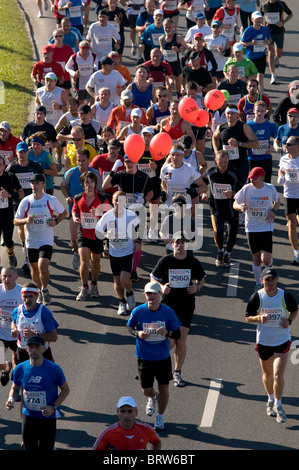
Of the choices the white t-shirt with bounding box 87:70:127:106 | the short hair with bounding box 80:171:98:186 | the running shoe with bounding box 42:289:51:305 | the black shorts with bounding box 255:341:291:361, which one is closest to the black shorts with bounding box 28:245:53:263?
the running shoe with bounding box 42:289:51:305

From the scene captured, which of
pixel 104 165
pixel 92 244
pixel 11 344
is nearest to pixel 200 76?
pixel 104 165

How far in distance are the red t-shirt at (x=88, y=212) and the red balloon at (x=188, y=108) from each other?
3349 millimetres

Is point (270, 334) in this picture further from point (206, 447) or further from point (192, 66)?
point (192, 66)

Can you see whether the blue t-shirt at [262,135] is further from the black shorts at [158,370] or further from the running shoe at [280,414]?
the black shorts at [158,370]

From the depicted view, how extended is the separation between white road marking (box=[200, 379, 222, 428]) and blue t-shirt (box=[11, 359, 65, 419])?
203 cm

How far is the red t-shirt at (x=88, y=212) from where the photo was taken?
46.8 feet

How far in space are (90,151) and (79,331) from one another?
3.85 meters

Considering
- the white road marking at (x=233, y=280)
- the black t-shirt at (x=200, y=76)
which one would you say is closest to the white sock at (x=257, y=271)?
the white road marking at (x=233, y=280)

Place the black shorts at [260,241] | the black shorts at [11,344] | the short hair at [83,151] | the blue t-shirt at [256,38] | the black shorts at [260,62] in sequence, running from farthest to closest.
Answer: the black shorts at [260,62]
the blue t-shirt at [256,38]
the short hair at [83,151]
the black shorts at [260,241]
the black shorts at [11,344]

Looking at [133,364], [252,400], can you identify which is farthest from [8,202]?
[252,400]

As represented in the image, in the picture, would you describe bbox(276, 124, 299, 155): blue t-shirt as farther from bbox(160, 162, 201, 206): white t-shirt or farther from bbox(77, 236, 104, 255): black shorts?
bbox(77, 236, 104, 255): black shorts

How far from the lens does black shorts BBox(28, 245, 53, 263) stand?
13945 millimetres

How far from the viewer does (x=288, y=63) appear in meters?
26.4

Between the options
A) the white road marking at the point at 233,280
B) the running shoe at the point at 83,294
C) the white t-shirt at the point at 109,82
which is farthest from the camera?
the white t-shirt at the point at 109,82
